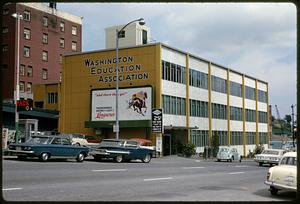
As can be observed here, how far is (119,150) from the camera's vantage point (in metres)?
29.5

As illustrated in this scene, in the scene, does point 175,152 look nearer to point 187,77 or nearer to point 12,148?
point 187,77

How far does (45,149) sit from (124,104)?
20.1 metres

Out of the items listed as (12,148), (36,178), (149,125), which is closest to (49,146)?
(12,148)

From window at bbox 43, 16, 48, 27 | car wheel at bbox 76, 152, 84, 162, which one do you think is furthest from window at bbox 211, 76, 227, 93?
car wheel at bbox 76, 152, 84, 162

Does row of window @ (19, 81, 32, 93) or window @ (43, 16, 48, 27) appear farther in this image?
window @ (43, 16, 48, 27)

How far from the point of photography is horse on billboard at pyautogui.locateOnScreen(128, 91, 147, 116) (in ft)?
146

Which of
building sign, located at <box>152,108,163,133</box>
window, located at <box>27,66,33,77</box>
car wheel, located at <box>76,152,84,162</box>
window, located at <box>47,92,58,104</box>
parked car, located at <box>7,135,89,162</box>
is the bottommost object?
car wheel, located at <box>76,152,84,162</box>

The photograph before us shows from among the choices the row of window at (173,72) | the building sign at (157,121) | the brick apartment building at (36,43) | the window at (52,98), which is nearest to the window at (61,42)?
the brick apartment building at (36,43)

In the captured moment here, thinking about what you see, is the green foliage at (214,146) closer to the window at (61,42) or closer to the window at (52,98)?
the window at (52,98)

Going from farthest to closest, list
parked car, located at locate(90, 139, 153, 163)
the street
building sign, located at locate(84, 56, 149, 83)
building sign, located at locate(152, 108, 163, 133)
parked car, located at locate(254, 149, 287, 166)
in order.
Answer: building sign, located at locate(84, 56, 149, 83) < building sign, located at locate(152, 108, 163, 133) < parked car, located at locate(254, 149, 287, 166) < parked car, located at locate(90, 139, 153, 163) < the street

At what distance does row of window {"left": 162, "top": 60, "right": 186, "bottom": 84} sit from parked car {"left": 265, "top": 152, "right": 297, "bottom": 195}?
31.5 m

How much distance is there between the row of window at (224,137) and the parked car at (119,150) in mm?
20661

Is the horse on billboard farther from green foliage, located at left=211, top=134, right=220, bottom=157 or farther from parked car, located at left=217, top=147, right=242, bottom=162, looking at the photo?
green foliage, located at left=211, top=134, right=220, bottom=157

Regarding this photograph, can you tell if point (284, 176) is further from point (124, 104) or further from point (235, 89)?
point (235, 89)
